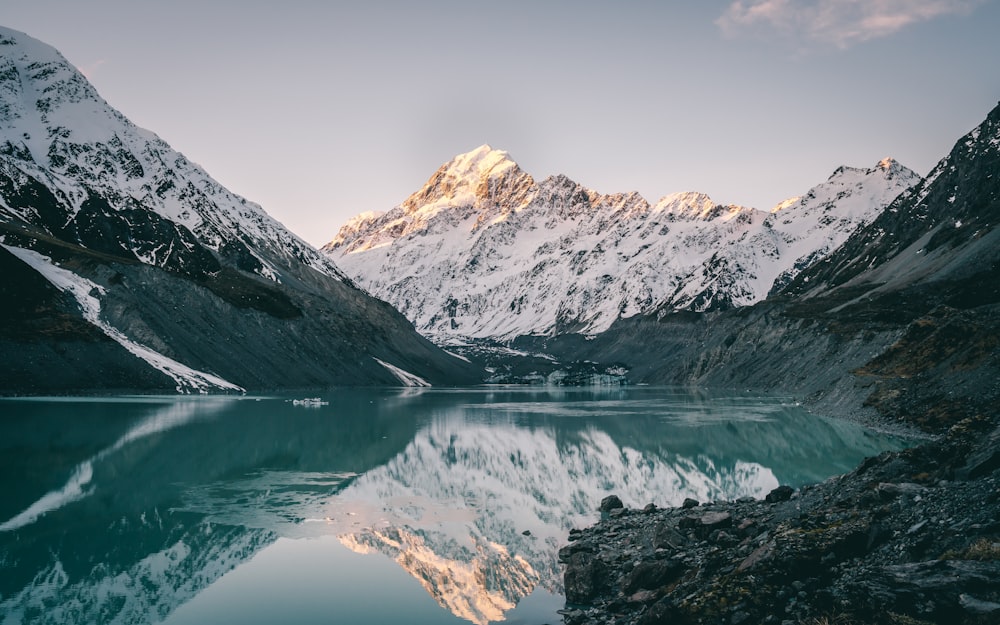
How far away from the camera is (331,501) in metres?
43.0

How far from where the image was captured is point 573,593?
24609 mm

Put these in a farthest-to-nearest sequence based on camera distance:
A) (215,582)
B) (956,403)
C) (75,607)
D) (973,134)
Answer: (973,134) → (956,403) → (215,582) → (75,607)

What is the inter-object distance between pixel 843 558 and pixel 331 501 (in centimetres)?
3013

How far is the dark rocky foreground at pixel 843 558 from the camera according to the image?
15867mm

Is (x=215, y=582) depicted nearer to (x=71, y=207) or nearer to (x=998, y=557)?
(x=998, y=557)

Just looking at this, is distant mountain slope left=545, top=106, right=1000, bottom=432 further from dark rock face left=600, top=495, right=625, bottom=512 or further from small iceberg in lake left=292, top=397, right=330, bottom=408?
small iceberg in lake left=292, top=397, right=330, bottom=408

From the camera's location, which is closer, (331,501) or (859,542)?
(859,542)

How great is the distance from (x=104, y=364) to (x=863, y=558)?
12954cm

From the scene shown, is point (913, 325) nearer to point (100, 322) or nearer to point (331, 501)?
point (331, 501)

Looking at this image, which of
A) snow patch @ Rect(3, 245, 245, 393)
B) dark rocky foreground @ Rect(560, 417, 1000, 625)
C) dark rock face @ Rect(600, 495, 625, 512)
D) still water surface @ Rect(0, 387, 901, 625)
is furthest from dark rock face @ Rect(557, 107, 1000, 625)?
snow patch @ Rect(3, 245, 245, 393)

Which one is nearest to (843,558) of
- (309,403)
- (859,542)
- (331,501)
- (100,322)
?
(859,542)

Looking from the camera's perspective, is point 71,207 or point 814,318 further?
point 71,207

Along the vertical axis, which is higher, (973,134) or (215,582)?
(973,134)

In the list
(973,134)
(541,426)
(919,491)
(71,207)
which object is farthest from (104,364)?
(973,134)
